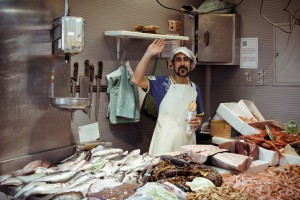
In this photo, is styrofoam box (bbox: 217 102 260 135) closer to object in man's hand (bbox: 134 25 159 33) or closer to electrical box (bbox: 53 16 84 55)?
object in man's hand (bbox: 134 25 159 33)

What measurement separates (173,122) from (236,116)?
2.38 feet

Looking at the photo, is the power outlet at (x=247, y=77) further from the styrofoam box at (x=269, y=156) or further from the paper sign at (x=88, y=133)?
the styrofoam box at (x=269, y=156)

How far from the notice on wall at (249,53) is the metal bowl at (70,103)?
317cm

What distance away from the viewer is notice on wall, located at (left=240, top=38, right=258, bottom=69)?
5.55m

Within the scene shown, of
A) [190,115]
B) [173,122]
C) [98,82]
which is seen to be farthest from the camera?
[98,82]

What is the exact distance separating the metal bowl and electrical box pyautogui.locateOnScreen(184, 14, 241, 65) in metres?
2.73

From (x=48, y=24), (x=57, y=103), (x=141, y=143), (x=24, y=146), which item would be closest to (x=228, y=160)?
(x=57, y=103)

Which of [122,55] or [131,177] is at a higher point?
[122,55]

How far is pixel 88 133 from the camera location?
4680 millimetres

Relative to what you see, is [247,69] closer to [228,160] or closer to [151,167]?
[228,160]

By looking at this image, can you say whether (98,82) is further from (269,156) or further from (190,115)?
(269,156)

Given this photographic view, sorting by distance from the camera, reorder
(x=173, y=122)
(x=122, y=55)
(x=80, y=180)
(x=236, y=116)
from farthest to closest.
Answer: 1. (x=122, y=55)
2. (x=173, y=122)
3. (x=236, y=116)
4. (x=80, y=180)

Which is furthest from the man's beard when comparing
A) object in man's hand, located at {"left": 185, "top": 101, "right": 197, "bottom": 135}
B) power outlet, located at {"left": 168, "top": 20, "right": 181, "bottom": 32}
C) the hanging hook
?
power outlet, located at {"left": 168, "top": 20, "right": 181, "bottom": 32}

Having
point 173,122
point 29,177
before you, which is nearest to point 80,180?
point 29,177
